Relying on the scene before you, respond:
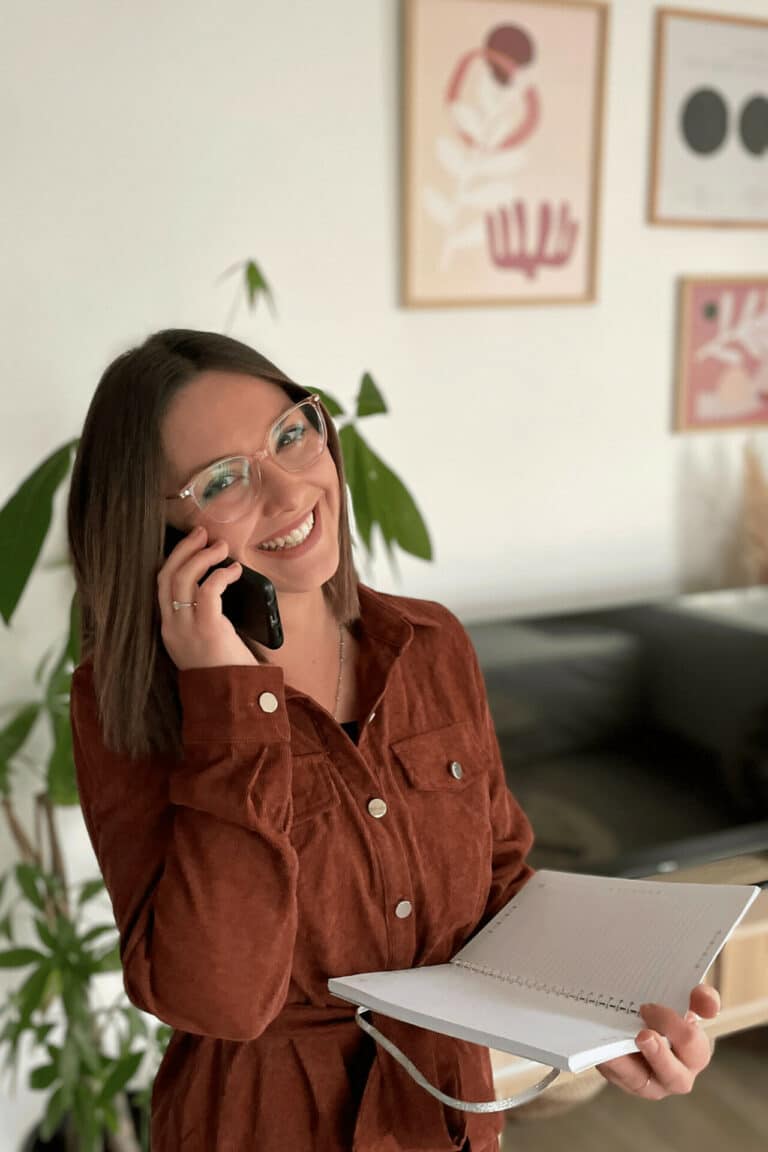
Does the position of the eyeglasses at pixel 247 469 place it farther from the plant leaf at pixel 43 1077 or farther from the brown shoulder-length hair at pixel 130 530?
the plant leaf at pixel 43 1077

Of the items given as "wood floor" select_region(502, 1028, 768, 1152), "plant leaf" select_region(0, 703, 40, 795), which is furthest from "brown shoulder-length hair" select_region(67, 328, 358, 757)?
"wood floor" select_region(502, 1028, 768, 1152)

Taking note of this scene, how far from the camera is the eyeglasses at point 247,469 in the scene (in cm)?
89

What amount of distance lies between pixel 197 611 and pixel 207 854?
7.5 inches

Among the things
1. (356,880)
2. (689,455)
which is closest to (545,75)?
(689,455)

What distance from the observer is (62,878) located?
71.6 inches

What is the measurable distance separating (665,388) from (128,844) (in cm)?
194

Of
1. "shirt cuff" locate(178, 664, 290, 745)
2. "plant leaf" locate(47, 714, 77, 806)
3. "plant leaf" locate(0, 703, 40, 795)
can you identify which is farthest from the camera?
"plant leaf" locate(0, 703, 40, 795)

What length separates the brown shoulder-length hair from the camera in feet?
2.89

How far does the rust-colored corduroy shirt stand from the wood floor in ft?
4.24

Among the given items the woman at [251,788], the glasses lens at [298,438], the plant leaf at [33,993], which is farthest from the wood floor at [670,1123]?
the glasses lens at [298,438]

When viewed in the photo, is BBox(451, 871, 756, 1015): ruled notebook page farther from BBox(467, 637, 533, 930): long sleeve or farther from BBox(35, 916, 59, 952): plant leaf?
BBox(35, 916, 59, 952): plant leaf

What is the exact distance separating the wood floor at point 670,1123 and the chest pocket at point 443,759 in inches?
52.6

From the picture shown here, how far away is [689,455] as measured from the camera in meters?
2.55

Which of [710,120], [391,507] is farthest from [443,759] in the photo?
[710,120]
